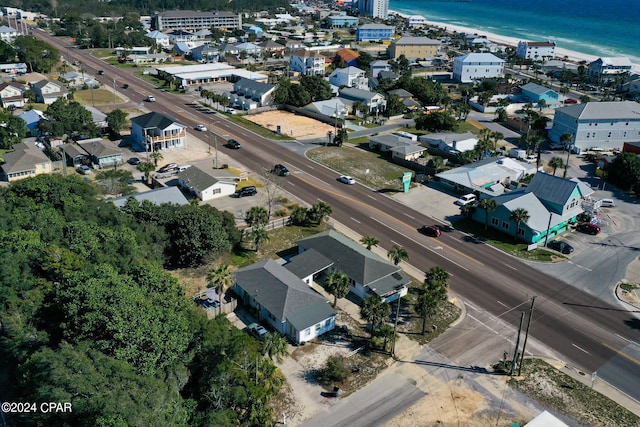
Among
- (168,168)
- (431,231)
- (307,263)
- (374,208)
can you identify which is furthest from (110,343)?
(168,168)

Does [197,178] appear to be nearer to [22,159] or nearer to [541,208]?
[22,159]

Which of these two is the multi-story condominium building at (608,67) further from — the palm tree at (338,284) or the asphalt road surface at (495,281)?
the palm tree at (338,284)

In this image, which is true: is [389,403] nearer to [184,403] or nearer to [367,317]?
[367,317]

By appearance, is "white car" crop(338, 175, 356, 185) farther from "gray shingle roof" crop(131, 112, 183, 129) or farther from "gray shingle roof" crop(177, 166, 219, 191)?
"gray shingle roof" crop(131, 112, 183, 129)

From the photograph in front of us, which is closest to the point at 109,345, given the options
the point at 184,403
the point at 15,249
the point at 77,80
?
the point at 184,403

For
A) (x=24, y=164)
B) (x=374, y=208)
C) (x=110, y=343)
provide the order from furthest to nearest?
1. (x=24, y=164)
2. (x=374, y=208)
3. (x=110, y=343)

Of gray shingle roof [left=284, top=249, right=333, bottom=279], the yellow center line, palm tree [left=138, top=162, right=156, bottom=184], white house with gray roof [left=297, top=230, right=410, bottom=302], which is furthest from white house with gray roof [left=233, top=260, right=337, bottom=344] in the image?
palm tree [left=138, top=162, right=156, bottom=184]
